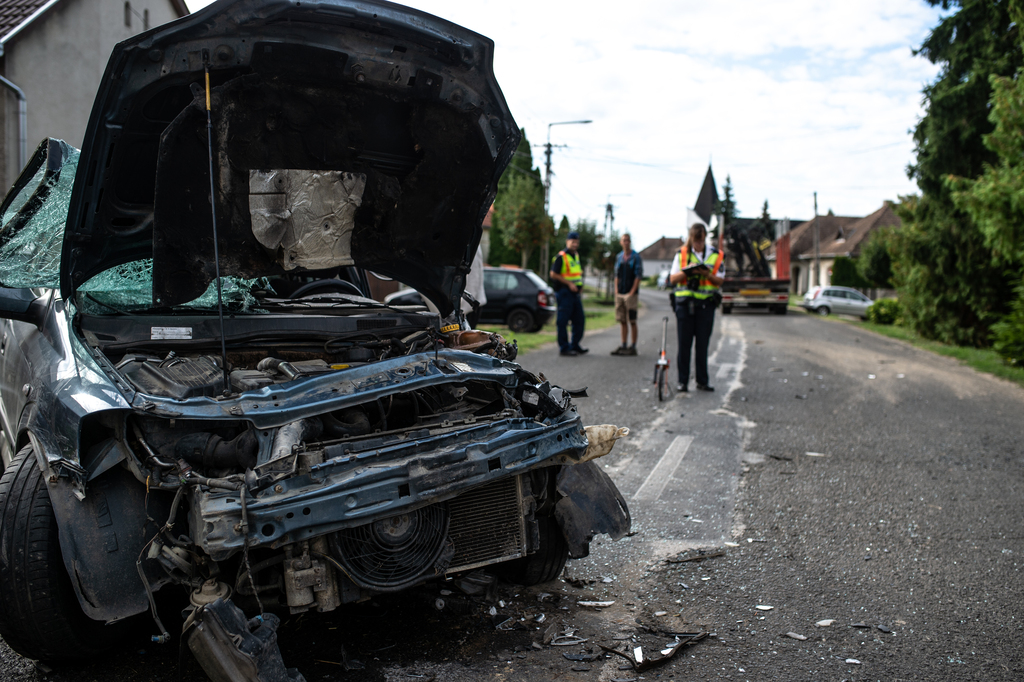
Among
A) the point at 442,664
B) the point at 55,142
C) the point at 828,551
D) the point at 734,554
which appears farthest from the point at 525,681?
the point at 55,142

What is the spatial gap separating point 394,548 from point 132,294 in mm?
1976

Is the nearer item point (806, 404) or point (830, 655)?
point (830, 655)

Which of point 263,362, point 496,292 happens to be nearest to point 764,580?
point 263,362

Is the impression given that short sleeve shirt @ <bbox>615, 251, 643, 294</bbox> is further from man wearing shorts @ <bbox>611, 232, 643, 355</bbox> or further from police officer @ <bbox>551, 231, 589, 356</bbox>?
police officer @ <bbox>551, 231, 589, 356</bbox>

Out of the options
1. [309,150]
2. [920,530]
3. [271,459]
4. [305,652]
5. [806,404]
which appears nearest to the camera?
[271,459]

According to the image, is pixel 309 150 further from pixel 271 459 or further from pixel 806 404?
pixel 806 404

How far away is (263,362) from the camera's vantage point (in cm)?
303

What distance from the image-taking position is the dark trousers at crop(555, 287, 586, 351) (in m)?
11.5

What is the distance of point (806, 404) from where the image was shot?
26.0 ft

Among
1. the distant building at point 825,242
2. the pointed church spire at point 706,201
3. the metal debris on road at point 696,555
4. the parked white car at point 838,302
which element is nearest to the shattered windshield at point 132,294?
the metal debris on road at point 696,555

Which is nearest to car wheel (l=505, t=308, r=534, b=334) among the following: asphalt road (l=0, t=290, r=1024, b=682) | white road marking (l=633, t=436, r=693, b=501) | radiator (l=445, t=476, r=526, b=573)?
asphalt road (l=0, t=290, r=1024, b=682)

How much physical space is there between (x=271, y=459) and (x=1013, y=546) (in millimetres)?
3847

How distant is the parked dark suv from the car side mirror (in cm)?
1239

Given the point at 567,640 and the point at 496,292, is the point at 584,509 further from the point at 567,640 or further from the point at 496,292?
the point at 496,292
